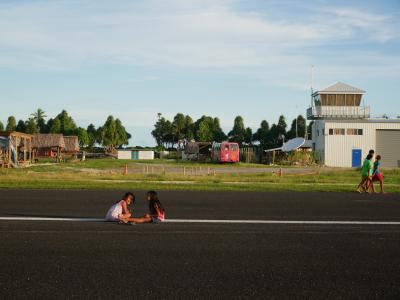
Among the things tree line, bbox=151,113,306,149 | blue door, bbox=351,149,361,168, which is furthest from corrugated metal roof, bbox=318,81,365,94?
tree line, bbox=151,113,306,149

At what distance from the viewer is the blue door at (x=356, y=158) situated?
54.6 meters

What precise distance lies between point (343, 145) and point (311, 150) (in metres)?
5.25

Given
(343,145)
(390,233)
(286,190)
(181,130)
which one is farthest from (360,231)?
(181,130)

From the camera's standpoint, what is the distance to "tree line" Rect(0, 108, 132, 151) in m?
111

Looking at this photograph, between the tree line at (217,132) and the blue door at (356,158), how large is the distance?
37.8 metres

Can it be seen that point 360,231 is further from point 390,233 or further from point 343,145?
point 343,145

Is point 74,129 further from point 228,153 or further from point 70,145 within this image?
point 228,153

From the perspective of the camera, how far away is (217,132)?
121 meters

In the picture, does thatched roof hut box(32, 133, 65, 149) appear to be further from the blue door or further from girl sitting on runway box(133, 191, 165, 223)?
girl sitting on runway box(133, 191, 165, 223)

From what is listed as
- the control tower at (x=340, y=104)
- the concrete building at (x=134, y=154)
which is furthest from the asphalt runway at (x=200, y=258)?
the concrete building at (x=134, y=154)

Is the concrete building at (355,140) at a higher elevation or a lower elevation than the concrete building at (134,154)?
higher

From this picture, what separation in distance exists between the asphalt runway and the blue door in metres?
43.8

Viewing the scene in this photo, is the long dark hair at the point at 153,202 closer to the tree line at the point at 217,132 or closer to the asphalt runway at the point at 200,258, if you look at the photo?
the asphalt runway at the point at 200,258

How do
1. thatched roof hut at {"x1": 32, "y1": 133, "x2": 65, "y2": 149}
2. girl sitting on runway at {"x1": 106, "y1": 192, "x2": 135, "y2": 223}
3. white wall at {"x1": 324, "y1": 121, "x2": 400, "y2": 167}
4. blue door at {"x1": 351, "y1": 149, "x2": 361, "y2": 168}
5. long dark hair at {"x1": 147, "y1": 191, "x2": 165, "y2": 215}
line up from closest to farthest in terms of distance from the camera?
girl sitting on runway at {"x1": 106, "y1": 192, "x2": 135, "y2": 223} → long dark hair at {"x1": 147, "y1": 191, "x2": 165, "y2": 215} → blue door at {"x1": 351, "y1": 149, "x2": 361, "y2": 168} → white wall at {"x1": 324, "y1": 121, "x2": 400, "y2": 167} → thatched roof hut at {"x1": 32, "y1": 133, "x2": 65, "y2": 149}
